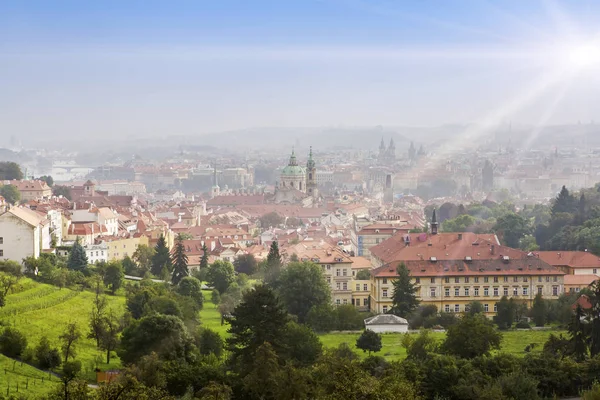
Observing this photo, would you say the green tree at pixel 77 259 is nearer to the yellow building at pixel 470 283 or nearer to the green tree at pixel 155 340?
the yellow building at pixel 470 283

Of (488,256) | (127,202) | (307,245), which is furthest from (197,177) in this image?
(488,256)

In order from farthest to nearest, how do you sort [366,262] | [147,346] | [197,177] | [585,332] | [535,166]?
[197,177] → [535,166] → [366,262] → [585,332] → [147,346]

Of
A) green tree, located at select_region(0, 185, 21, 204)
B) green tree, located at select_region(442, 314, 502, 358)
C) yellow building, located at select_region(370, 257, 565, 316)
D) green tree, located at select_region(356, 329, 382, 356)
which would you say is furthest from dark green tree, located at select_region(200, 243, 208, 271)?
green tree, located at select_region(442, 314, 502, 358)

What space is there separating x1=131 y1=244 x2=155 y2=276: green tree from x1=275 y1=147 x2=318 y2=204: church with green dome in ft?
210

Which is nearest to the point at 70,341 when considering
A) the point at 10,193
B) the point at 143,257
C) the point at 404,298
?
the point at 404,298

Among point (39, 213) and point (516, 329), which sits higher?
point (39, 213)

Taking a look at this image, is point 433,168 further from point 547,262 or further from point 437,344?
point 437,344

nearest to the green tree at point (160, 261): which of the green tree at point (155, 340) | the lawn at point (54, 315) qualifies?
the lawn at point (54, 315)

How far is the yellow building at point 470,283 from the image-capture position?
41.9 m

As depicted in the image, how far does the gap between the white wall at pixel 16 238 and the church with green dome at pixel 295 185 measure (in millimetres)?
74097

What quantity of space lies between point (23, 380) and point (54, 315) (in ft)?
26.9

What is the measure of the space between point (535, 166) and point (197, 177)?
211ft

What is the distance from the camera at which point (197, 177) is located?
19750 centimetres

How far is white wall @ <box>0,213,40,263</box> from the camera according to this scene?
135 ft
